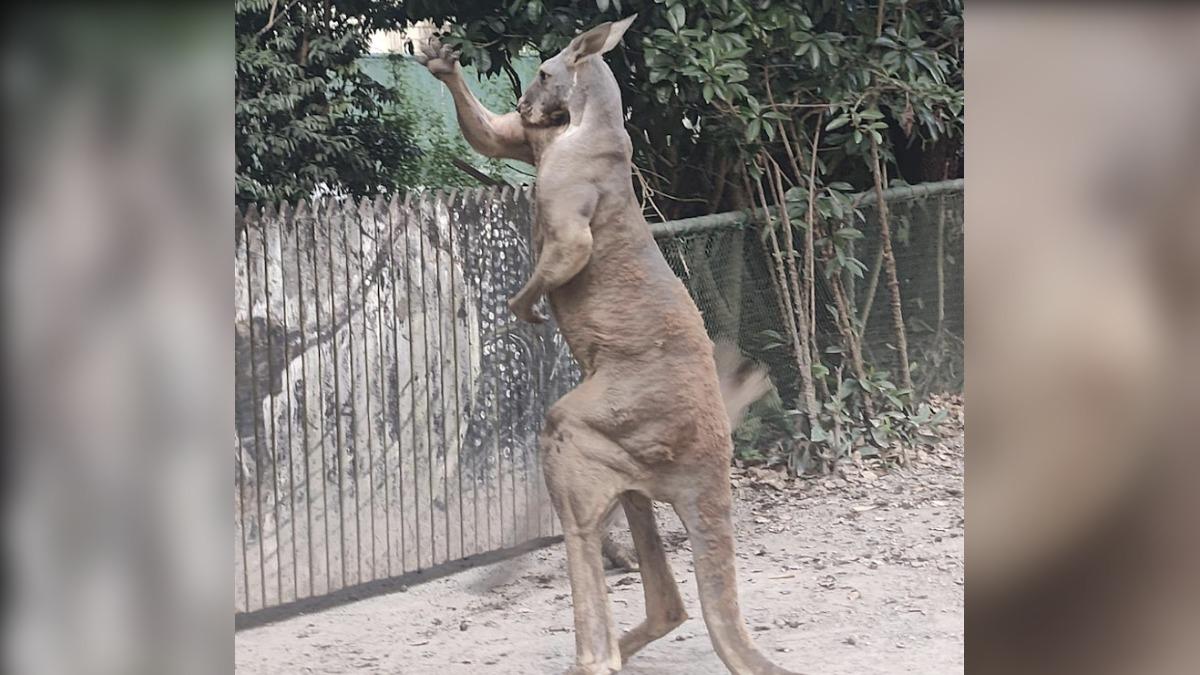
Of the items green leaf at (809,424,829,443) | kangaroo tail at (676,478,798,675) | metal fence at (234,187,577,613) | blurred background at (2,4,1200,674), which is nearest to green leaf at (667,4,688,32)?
metal fence at (234,187,577,613)

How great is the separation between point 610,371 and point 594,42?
0.98 meters

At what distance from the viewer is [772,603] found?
220 inches

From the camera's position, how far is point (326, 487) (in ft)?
17.9

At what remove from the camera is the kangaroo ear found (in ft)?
12.2

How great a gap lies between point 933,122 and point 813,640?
297 centimetres

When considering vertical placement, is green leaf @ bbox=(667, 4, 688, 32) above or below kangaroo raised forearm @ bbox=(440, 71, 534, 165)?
above

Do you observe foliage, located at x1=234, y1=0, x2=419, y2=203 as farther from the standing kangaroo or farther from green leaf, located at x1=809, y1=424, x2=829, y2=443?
the standing kangaroo

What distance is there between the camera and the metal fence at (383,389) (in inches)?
207
